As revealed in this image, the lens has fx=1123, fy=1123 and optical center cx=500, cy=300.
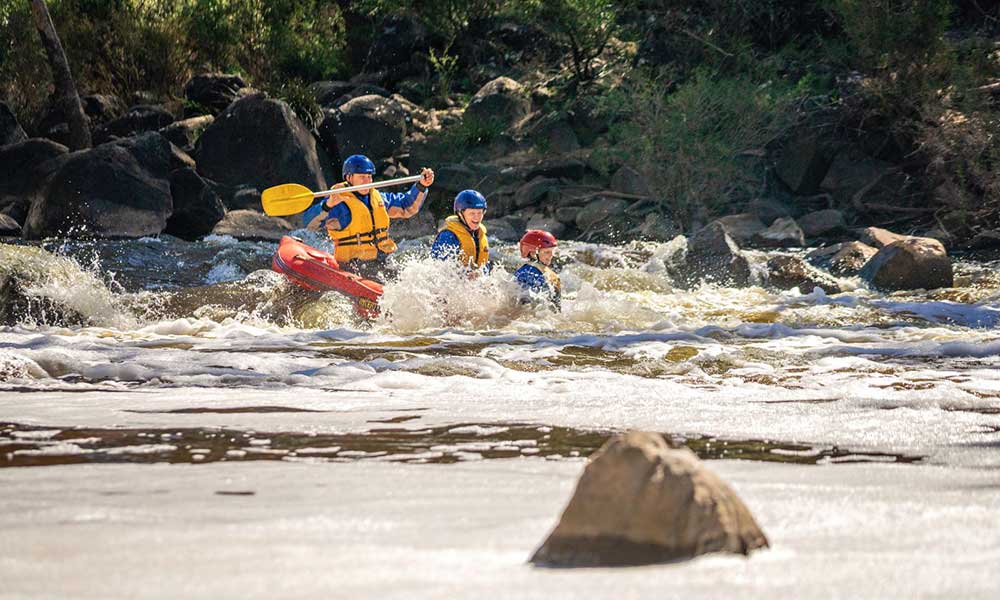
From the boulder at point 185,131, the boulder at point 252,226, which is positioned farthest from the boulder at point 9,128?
the boulder at point 252,226

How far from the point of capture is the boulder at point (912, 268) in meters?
12.4

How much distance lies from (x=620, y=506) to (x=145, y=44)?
22.6 metres

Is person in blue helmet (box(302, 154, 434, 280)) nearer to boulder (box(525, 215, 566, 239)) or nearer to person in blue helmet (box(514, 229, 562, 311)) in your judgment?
person in blue helmet (box(514, 229, 562, 311))

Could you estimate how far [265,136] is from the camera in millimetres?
19062

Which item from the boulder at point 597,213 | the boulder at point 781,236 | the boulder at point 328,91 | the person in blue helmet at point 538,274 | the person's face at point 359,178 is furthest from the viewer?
the boulder at point 328,91

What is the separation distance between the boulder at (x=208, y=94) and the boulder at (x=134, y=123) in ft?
2.40

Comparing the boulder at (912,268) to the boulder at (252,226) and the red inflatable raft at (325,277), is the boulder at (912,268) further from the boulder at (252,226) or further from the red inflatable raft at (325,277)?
the boulder at (252,226)

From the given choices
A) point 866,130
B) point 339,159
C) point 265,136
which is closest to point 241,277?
point 265,136

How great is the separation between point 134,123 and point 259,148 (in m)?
3.53

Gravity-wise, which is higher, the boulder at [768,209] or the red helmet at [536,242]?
the boulder at [768,209]

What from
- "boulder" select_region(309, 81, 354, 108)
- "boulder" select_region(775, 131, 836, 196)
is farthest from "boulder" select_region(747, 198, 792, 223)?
"boulder" select_region(309, 81, 354, 108)

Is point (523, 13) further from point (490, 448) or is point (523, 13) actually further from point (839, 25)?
point (490, 448)

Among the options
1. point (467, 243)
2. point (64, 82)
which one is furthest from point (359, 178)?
point (64, 82)

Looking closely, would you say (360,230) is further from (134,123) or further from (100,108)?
(100,108)
